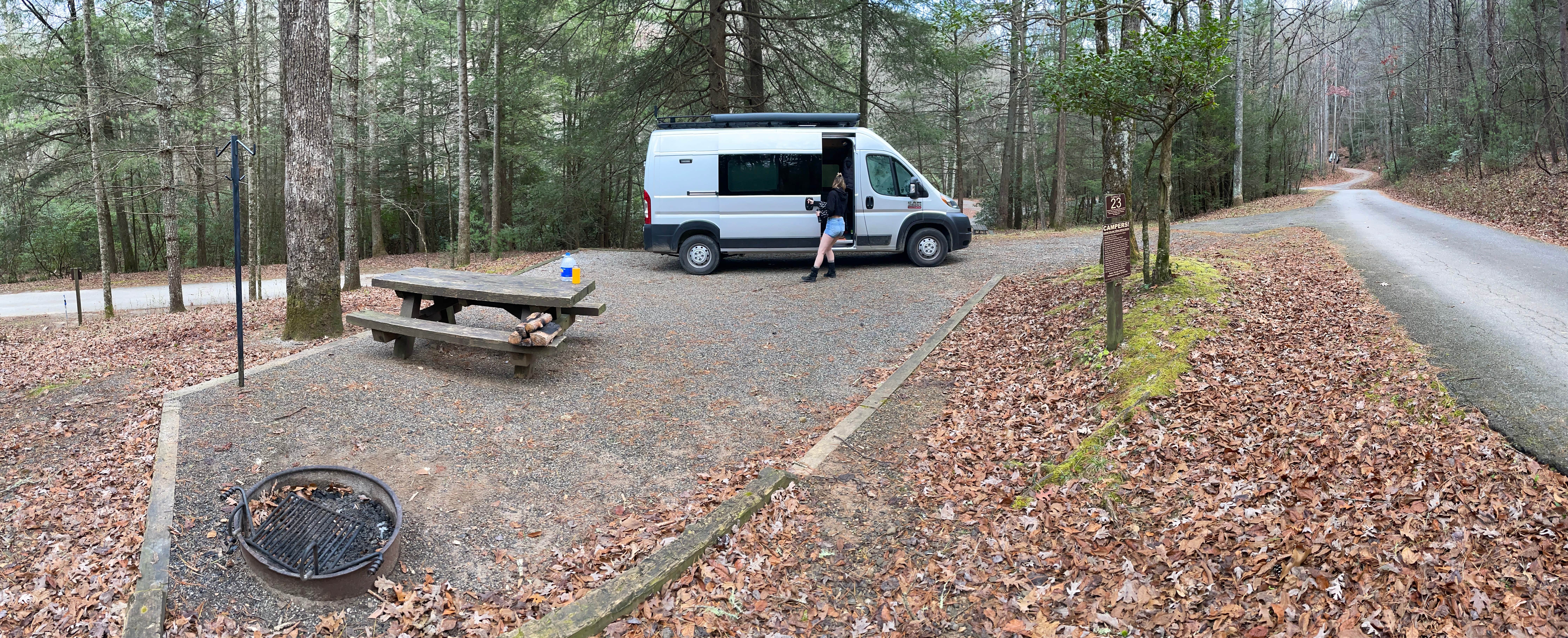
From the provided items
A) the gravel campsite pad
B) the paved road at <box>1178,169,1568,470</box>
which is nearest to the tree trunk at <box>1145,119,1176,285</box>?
the paved road at <box>1178,169,1568,470</box>

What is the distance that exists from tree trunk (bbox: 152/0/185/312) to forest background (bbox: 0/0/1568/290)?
0.06m

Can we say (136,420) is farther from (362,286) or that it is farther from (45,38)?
(45,38)

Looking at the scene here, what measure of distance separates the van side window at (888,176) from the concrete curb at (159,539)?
9.64 meters

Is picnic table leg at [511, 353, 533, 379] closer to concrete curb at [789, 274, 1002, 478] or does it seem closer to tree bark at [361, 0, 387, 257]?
concrete curb at [789, 274, 1002, 478]

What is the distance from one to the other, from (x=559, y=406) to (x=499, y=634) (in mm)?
2867

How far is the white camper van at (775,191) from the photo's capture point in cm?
1277

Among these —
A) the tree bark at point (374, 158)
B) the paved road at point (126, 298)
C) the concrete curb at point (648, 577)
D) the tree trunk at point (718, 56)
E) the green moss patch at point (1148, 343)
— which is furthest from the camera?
the tree bark at point (374, 158)

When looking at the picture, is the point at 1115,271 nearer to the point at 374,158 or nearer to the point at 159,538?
the point at 159,538

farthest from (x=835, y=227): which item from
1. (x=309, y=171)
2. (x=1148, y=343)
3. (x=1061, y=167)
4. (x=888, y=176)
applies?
(x=1061, y=167)

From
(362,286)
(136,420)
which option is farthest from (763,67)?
(136,420)

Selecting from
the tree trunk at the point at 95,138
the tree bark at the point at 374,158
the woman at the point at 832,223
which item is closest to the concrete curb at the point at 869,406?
the woman at the point at 832,223

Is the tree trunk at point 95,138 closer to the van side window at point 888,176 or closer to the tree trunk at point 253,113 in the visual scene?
the tree trunk at point 253,113

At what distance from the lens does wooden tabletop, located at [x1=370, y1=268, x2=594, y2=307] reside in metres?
6.95

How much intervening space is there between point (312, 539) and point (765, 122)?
1006 centimetres
